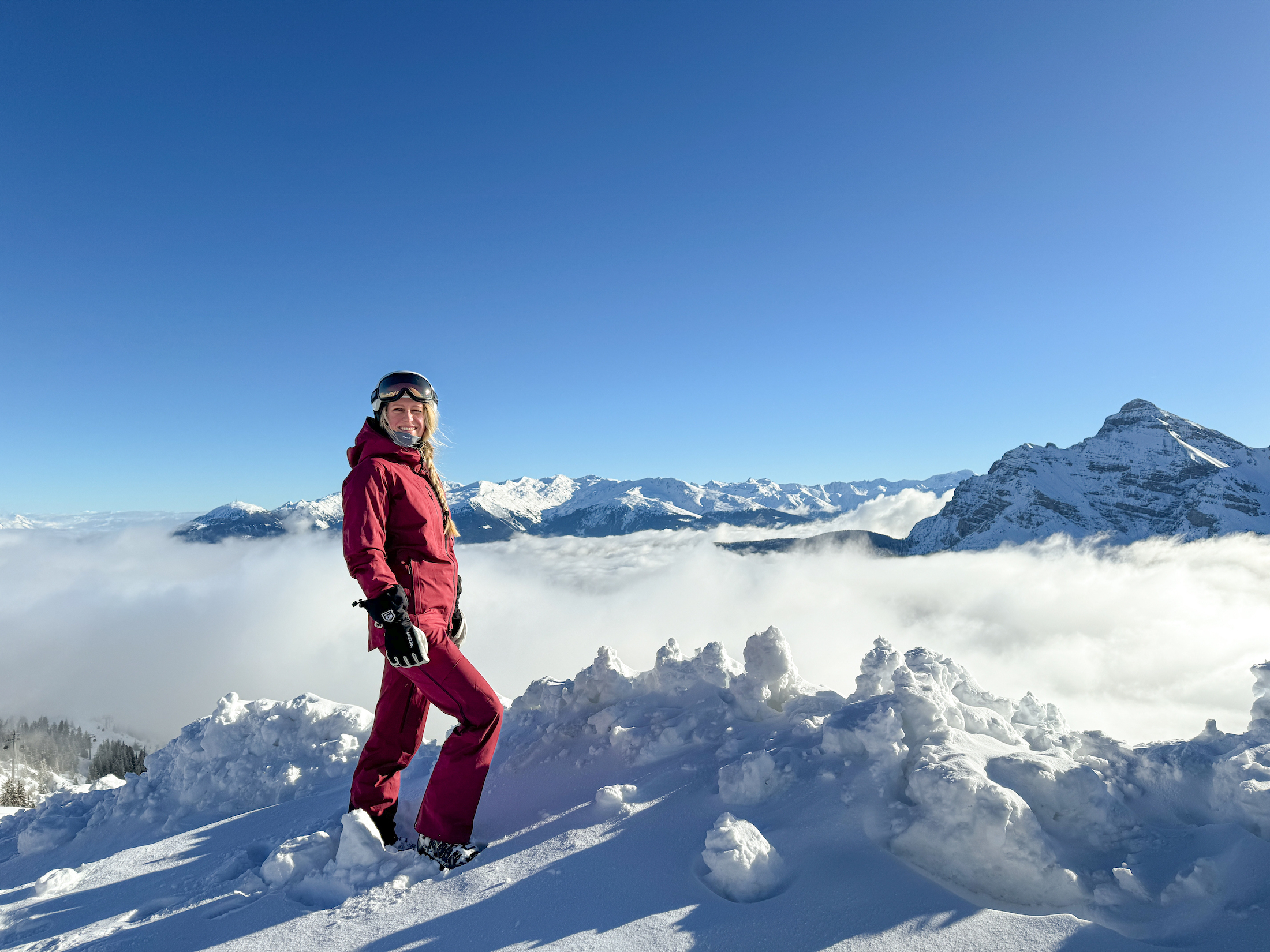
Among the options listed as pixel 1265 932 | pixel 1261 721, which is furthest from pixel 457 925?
pixel 1261 721

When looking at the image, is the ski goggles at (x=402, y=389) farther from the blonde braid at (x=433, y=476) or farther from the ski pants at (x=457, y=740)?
the ski pants at (x=457, y=740)

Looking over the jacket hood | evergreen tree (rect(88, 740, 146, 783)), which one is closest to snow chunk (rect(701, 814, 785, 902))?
the jacket hood

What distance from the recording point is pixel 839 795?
3.78m

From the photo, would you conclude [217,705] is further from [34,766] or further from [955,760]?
[34,766]

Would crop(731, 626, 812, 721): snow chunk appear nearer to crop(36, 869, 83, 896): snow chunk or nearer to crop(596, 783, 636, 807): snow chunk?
crop(596, 783, 636, 807): snow chunk

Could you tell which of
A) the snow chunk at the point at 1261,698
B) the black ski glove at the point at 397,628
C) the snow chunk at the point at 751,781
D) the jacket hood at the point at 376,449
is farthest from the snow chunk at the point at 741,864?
the snow chunk at the point at 1261,698

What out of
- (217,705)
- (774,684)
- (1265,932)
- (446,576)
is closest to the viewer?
(1265,932)

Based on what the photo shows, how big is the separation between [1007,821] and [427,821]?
354 cm

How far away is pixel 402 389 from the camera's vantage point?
14.8 feet

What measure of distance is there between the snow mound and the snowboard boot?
11.2 ft

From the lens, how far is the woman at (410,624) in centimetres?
360

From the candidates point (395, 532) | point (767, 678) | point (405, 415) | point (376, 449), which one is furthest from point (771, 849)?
point (405, 415)

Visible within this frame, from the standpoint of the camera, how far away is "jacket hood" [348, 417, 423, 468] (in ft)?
13.7

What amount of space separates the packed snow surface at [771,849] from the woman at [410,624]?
33 cm
